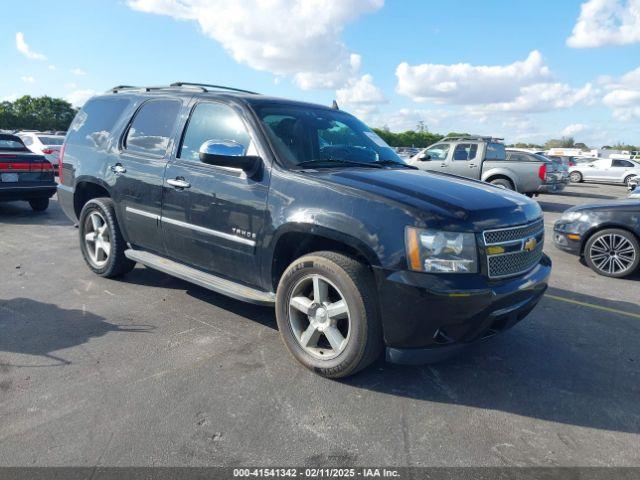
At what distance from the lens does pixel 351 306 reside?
306 centimetres

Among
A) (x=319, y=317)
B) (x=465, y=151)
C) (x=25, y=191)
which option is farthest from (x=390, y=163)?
(x=465, y=151)

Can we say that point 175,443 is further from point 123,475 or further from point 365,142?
point 365,142

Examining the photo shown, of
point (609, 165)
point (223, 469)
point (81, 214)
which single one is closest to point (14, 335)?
point (81, 214)

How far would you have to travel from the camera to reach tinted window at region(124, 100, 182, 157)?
4.41 meters

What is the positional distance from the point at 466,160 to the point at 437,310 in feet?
40.5

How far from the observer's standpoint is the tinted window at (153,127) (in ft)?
14.5

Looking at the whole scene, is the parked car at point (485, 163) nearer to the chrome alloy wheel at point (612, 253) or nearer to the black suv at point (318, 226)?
the chrome alloy wheel at point (612, 253)

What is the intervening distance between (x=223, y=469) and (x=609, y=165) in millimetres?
29764

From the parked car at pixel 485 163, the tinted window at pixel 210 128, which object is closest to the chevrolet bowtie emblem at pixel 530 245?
the tinted window at pixel 210 128

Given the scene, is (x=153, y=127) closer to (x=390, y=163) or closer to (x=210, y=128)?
(x=210, y=128)

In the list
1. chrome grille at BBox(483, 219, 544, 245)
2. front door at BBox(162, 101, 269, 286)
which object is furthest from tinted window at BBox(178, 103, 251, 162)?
chrome grille at BBox(483, 219, 544, 245)

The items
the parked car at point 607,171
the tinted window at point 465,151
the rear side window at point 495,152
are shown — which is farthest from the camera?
the parked car at point 607,171

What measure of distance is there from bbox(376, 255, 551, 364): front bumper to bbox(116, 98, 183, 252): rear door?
2.43 metres

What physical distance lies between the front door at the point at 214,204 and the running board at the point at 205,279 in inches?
2.7
